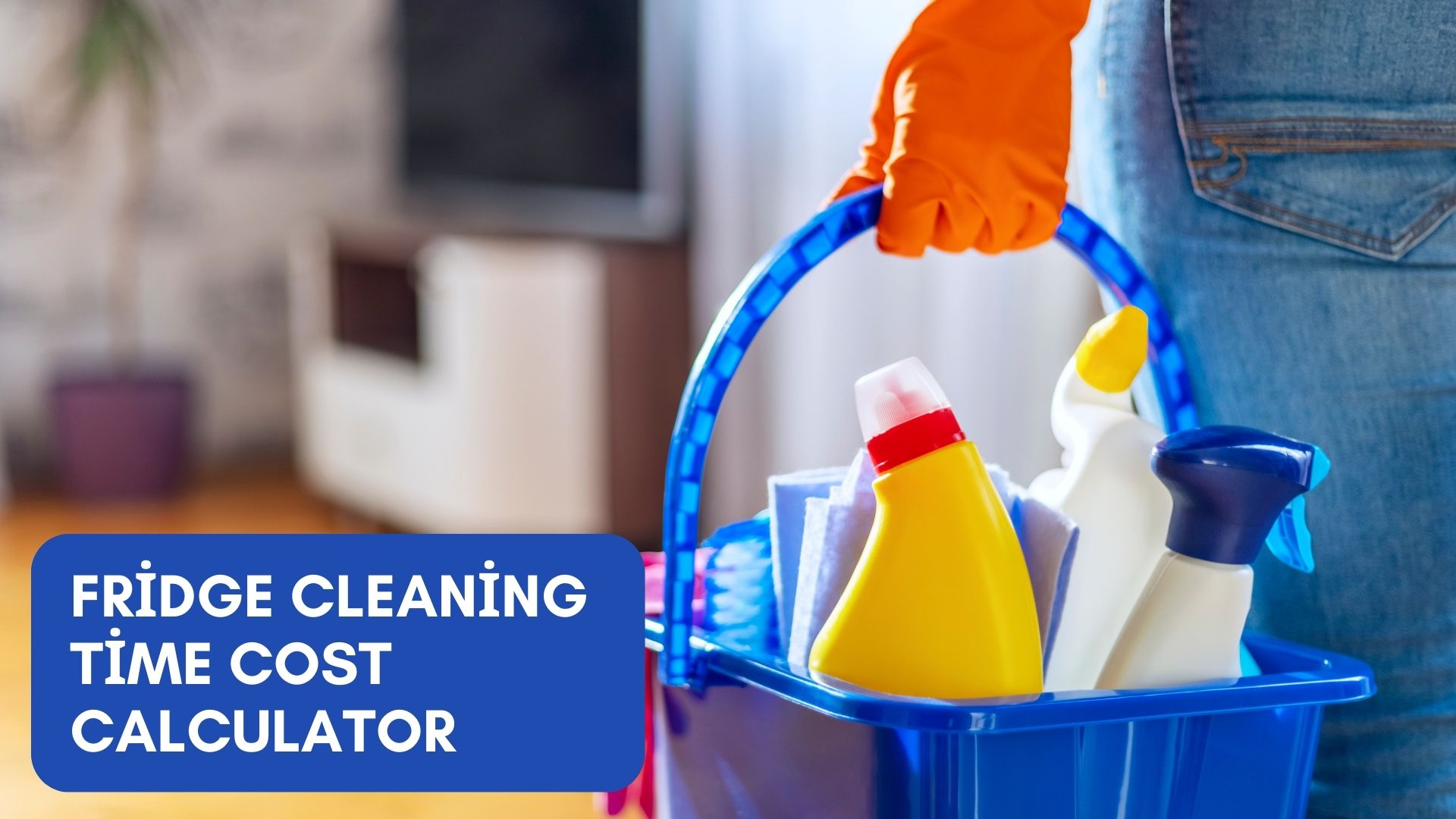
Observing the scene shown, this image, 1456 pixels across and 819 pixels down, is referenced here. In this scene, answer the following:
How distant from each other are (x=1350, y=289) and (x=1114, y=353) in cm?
13

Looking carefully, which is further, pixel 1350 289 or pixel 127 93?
pixel 127 93

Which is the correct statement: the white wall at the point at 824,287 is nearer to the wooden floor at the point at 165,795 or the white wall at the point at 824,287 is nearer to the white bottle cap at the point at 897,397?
the wooden floor at the point at 165,795

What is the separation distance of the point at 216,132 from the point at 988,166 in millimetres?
2877

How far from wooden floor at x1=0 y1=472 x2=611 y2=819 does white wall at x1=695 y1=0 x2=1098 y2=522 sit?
711mm

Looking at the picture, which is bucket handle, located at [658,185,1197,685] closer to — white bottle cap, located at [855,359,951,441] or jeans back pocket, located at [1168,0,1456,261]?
white bottle cap, located at [855,359,951,441]

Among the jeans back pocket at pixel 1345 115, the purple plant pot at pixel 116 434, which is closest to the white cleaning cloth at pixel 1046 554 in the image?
the jeans back pocket at pixel 1345 115

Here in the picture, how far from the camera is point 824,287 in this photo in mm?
2061

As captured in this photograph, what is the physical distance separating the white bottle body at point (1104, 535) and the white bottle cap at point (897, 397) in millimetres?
102

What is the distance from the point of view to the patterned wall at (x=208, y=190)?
3.08 metres

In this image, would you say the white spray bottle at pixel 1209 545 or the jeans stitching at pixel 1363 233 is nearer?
the white spray bottle at pixel 1209 545

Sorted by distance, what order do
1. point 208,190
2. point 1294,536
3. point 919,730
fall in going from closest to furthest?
point 919,730
point 1294,536
point 208,190

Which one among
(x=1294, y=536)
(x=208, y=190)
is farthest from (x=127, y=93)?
(x=1294, y=536)

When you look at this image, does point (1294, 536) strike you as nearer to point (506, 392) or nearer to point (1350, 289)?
point (1350, 289)

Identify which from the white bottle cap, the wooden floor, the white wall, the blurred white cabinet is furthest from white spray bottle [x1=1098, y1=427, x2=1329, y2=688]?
the blurred white cabinet
